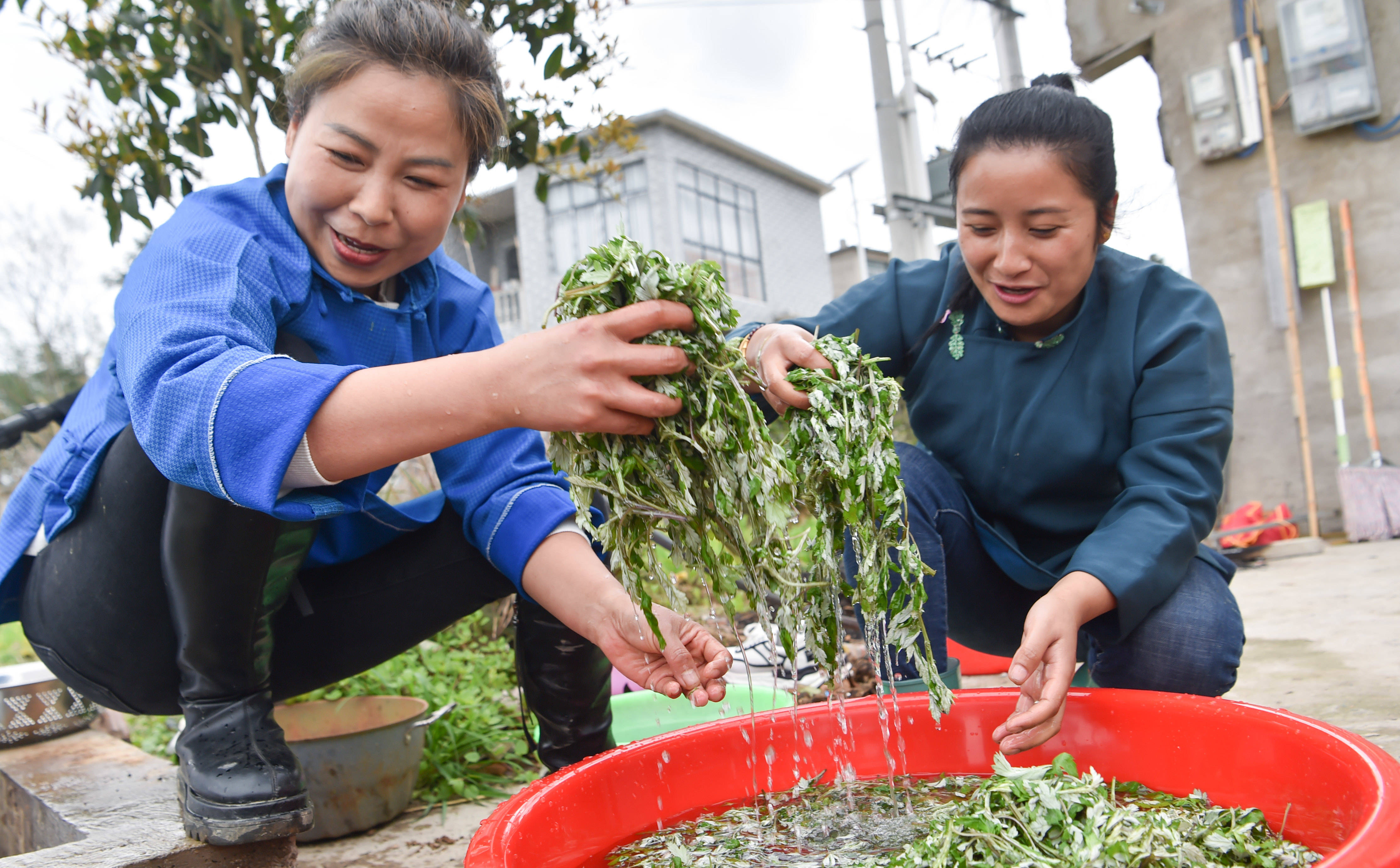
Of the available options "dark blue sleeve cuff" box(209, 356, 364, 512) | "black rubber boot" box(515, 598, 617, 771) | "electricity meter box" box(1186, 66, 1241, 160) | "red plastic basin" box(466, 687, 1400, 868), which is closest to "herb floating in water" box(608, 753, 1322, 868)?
"red plastic basin" box(466, 687, 1400, 868)

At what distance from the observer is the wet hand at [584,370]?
98cm

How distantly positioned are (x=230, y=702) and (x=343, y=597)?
311 millimetres

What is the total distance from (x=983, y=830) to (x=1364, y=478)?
5.77 meters

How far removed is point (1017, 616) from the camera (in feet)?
6.31

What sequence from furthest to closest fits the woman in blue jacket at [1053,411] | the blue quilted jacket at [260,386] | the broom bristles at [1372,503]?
the broom bristles at [1372,503] → the woman in blue jacket at [1053,411] → the blue quilted jacket at [260,386]

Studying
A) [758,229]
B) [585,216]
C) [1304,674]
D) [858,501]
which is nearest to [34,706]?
[858,501]

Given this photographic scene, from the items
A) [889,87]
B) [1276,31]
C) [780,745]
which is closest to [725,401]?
[780,745]

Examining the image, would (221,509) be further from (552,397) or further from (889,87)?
(889,87)

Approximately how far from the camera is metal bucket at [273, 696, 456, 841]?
1.91 m

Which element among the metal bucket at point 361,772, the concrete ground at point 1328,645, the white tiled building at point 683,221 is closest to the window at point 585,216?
the white tiled building at point 683,221

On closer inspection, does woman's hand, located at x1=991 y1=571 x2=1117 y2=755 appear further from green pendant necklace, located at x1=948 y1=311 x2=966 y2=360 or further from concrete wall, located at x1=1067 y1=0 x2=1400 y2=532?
concrete wall, located at x1=1067 y1=0 x2=1400 y2=532

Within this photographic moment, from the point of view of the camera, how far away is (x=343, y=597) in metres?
1.75

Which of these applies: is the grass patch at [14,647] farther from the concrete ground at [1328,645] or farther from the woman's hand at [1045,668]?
the concrete ground at [1328,645]

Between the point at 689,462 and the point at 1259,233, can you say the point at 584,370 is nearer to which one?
the point at 689,462
